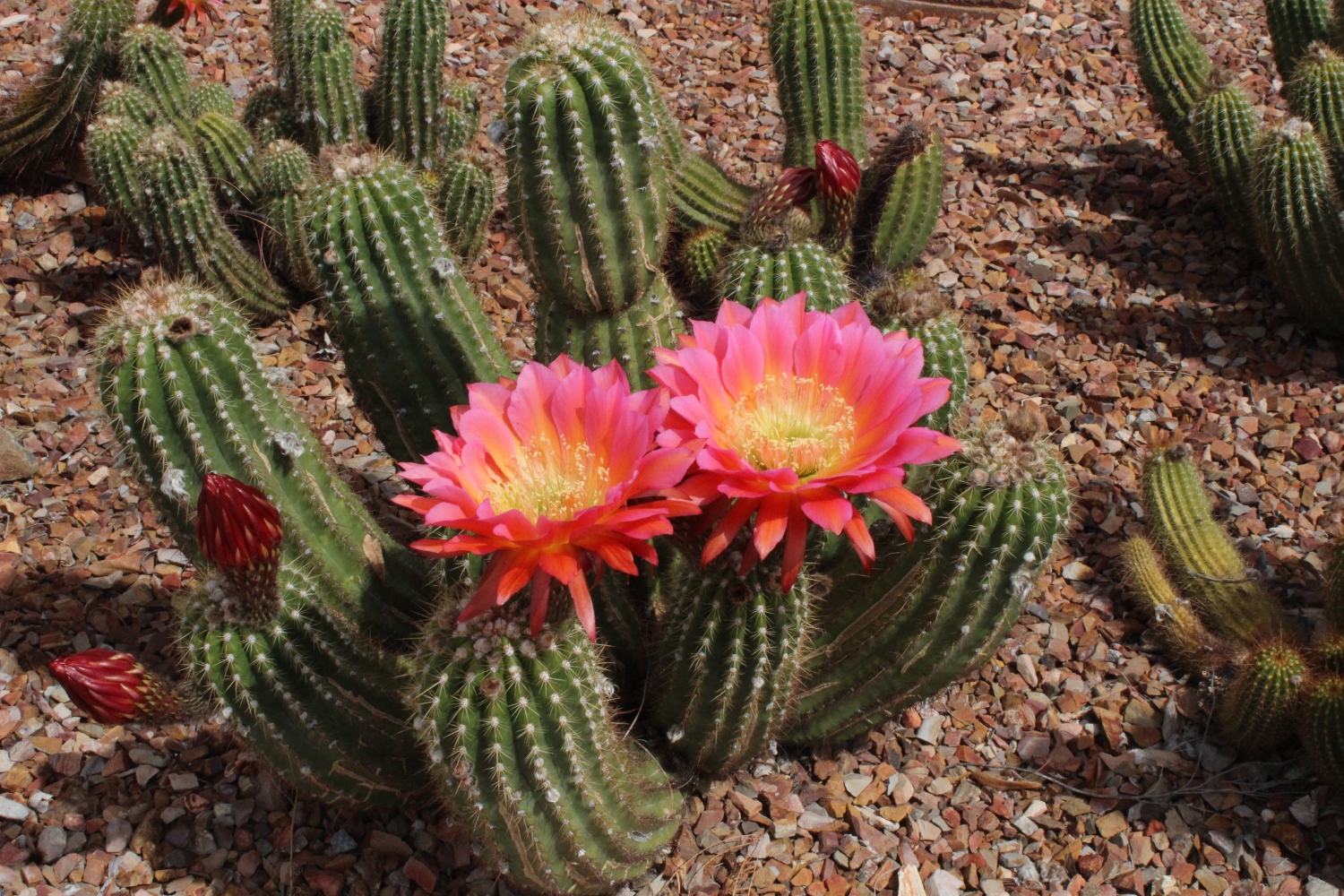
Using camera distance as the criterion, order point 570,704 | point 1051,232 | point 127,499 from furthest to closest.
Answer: point 1051,232 < point 127,499 < point 570,704

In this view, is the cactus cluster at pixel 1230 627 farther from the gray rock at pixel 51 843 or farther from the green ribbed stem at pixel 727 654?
the gray rock at pixel 51 843

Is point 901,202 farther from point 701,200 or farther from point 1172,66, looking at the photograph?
point 1172,66

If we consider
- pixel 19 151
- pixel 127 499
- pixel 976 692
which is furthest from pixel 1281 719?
pixel 19 151

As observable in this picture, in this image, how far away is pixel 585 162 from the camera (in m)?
2.39

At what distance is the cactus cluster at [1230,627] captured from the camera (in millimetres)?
2781

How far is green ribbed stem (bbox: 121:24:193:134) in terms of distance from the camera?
4.24 metres

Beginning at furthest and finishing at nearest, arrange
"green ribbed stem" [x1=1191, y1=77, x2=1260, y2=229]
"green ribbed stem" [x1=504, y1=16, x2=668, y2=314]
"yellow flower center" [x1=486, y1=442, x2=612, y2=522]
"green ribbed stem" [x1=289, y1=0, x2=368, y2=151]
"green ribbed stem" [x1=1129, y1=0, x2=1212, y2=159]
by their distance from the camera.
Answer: "green ribbed stem" [x1=1129, y1=0, x2=1212, y2=159]
"green ribbed stem" [x1=1191, y1=77, x2=1260, y2=229]
"green ribbed stem" [x1=289, y1=0, x2=368, y2=151]
"green ribbed stem" [x1=504, y1=16, x2=668, y2=314]
"yellow flower center" [x1=486, y1=442, x2=612, y2=522]

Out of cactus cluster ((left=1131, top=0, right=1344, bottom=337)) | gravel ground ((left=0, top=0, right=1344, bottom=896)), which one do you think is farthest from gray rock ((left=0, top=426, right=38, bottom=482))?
cactus cluster ((left=1131, top=0, right=1344, bottom=337))

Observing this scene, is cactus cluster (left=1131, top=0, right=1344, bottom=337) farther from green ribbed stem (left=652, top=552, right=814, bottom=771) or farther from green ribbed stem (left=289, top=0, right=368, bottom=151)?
green ribbed stem (left=289, top=0, right=368, bottom=151)

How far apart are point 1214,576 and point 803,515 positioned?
6.20ft

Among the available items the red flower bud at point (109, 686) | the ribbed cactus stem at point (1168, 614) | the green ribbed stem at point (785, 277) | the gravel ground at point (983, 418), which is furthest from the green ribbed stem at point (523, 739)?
the ribbed cactus stem at point (1168, 614)

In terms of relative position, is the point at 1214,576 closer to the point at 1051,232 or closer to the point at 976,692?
the point at 976,692

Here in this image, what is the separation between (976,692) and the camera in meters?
3.13

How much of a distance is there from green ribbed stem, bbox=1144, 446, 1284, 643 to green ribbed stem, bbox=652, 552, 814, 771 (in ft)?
4.71
